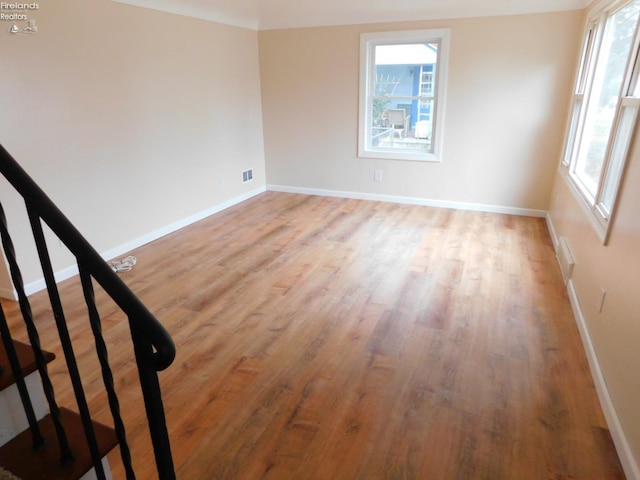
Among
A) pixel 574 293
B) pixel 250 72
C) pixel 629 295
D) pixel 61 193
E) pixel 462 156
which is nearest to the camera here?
pixel 629 295

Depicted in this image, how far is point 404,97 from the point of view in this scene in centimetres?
519

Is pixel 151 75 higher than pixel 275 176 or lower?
higher

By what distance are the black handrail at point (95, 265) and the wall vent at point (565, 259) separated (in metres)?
3.13

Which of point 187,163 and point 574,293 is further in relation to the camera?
point 187,163

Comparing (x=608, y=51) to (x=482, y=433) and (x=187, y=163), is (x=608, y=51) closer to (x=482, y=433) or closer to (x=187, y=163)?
(x=482, y=433)

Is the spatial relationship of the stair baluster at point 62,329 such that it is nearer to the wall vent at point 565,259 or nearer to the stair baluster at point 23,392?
the stair baluster at point 23,392

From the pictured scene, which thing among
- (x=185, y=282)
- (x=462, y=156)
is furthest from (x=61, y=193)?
(x=462, y=156)

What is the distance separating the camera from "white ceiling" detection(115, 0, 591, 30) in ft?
13.9

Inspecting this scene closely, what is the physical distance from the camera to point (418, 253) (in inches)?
155

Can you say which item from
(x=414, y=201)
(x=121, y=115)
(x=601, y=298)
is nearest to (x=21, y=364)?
(x=601, y=298)

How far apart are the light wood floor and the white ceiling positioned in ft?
7.81

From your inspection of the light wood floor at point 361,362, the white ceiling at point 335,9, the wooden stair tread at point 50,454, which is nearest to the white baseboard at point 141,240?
the light wood floor at point 361,362

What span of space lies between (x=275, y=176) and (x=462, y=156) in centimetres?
260

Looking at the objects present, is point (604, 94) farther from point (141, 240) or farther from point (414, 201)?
point (141, 240)
